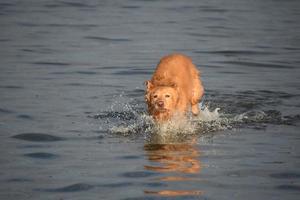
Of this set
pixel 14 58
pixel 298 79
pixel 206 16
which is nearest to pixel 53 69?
pixel 14 58

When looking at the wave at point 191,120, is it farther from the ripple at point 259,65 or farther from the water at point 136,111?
the ripple at point 259,65

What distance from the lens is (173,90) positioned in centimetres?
1261

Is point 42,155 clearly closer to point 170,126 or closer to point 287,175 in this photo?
point 170,126

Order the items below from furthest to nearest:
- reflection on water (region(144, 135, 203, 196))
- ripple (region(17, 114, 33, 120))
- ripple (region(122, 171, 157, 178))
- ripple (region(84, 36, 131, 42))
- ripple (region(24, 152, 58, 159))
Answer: ripple (region(84, 36, 131, 42)) → ripple (region(17, 114, 33, 120)) → ripple (region(24, 152, 58, 159)) → ripple (region(122, 171, 157, 178)) → reflection on water (region(144, 135, 203, 196))

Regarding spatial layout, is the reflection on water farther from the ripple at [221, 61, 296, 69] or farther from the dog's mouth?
the ripple at [221, 61, 296, 69]

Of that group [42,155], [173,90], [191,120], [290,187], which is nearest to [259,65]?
[191,120]

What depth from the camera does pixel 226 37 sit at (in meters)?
24.3

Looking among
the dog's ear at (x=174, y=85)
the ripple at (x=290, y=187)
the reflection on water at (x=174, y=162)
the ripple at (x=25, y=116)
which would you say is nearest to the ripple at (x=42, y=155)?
the reflection on water at (x=174, y=162)

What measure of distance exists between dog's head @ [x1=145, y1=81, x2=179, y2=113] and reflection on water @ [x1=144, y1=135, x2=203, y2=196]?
592 millimetres

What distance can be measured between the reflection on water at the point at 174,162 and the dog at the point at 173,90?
627 mm

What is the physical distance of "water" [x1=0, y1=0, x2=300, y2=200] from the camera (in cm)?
975

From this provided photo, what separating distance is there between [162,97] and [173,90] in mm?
250

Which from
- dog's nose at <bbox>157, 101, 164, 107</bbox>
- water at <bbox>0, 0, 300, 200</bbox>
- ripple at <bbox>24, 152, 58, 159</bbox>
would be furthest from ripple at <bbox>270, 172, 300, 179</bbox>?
ripple at <bbox>24, 152, 58, 159</bbox>

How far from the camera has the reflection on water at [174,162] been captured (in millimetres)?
9307
